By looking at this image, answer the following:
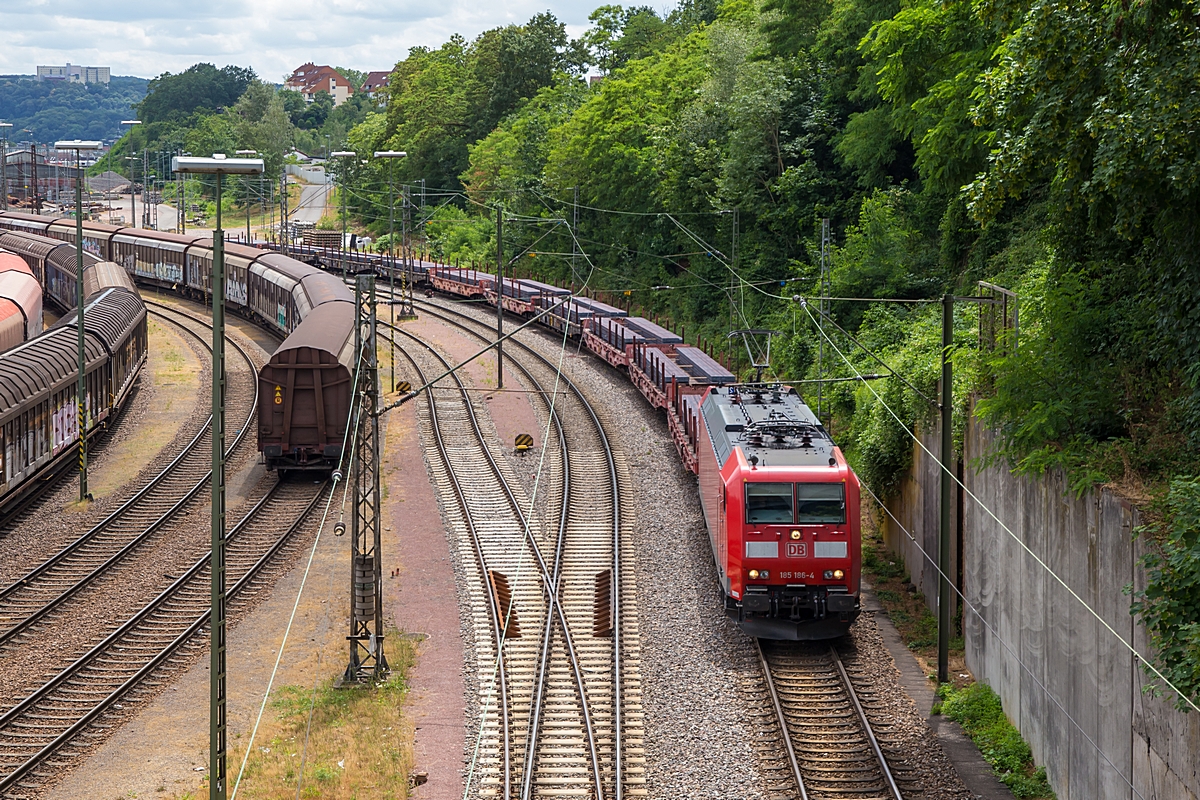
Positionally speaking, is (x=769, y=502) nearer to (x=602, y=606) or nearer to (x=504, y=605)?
(x=602, y=606)

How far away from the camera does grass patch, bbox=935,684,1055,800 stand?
16.7 metres

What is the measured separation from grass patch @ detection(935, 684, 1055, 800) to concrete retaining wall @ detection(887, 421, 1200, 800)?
205 mm

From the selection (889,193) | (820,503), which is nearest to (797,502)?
(820,503)

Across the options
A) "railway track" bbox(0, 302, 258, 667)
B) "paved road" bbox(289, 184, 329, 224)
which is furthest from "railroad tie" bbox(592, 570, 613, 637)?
"paved road" bbox(289, 184, 329, 224)

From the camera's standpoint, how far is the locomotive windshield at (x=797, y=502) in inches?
811

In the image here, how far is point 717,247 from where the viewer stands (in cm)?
5934

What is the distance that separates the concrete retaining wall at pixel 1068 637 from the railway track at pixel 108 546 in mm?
16037

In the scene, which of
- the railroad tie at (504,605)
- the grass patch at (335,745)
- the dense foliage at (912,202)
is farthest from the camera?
the railroad tie at (504,605)

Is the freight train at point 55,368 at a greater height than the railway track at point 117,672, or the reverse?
the freight train at point 55,368

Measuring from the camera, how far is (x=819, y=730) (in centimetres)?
1834

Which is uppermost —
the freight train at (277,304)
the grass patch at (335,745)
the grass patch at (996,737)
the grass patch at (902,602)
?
the freight train at (277,304)

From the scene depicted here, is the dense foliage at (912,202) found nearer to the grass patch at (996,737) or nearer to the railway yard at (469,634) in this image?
the grass patch at (996,737)

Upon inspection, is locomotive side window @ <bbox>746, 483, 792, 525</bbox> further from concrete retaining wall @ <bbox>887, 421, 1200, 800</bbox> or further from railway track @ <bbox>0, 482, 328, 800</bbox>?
railway track @ <bbox>0, 482, 328, 800</bbox>

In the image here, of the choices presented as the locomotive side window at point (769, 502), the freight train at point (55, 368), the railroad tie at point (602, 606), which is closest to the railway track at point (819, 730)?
the locomotive side window at point (769, 502)
